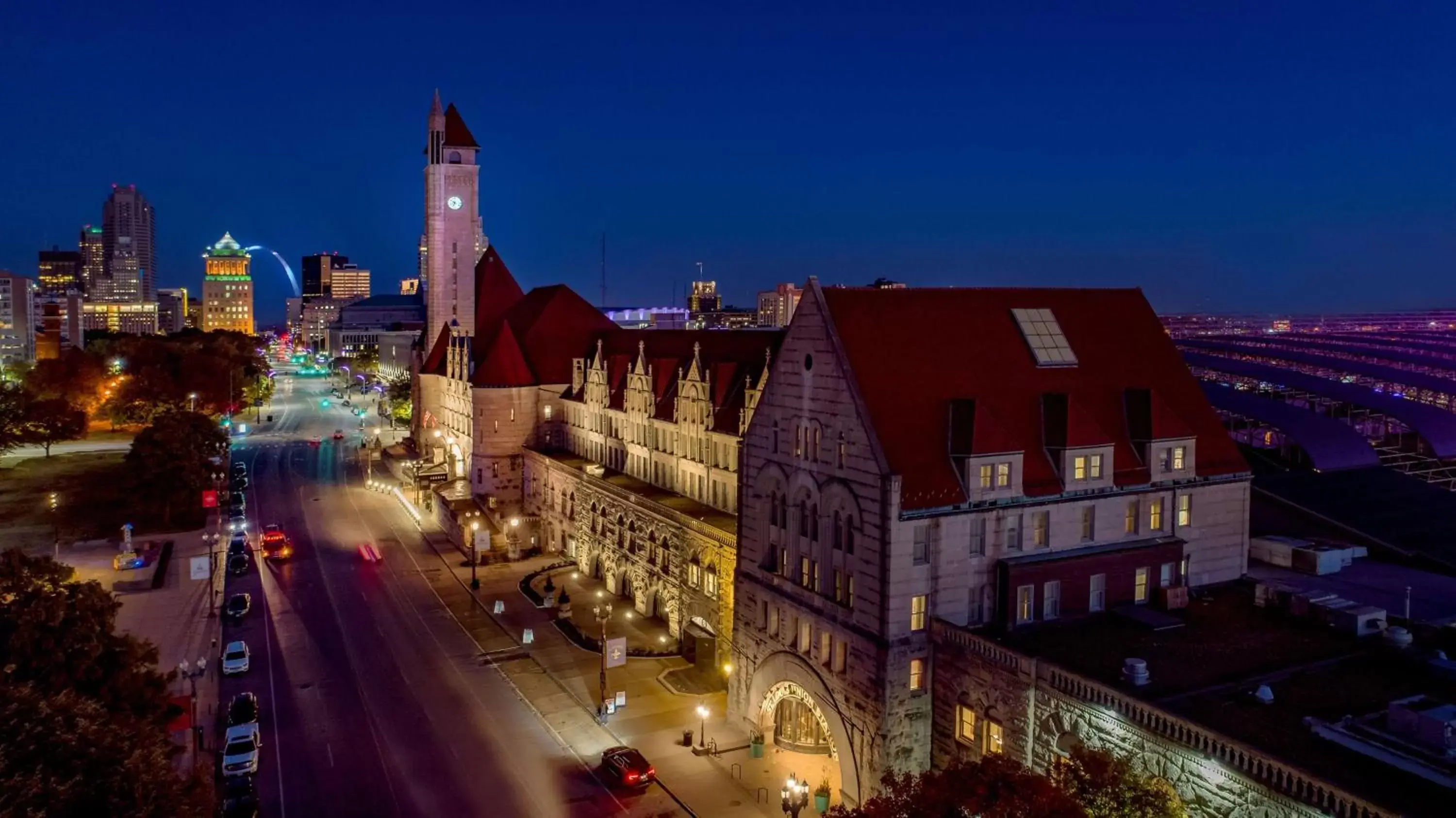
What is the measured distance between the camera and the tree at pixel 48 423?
5177 inches

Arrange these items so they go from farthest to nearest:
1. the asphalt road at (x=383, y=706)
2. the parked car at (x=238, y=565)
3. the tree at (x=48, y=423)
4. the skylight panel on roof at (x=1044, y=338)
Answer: the tree at (x=48, y=423), the parked car at (x=238, y=565), the skylight panel on roof at (x=1044, y=338), the asphalt road at (x=383, y=706)

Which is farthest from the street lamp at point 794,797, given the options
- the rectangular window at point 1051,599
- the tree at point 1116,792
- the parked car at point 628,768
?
the tree at point 1116,792

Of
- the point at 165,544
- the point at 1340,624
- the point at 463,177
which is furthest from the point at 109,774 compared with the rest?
the point at 463,177

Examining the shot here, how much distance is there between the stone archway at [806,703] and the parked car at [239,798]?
22342 mm

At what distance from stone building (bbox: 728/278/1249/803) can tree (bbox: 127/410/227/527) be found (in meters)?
68.7

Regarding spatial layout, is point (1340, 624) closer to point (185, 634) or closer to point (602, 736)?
point (602, 736)

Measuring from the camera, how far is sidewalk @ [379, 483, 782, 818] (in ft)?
149

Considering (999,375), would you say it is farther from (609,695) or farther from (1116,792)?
(609,695)

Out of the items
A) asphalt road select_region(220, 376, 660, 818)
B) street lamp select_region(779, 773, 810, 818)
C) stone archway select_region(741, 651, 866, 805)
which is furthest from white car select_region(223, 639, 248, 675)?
street lamp select_region(779, 773, 810, 818)

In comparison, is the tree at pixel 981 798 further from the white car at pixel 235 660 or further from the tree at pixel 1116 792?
the white car at pixel 235 660

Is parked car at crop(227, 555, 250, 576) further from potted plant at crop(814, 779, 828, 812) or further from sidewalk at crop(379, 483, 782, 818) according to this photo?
potted plant at crop(814, 779, 828, 812)

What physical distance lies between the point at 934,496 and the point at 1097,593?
9.44 m

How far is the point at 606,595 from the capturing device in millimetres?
74562

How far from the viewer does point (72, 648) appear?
4084 centimetres
